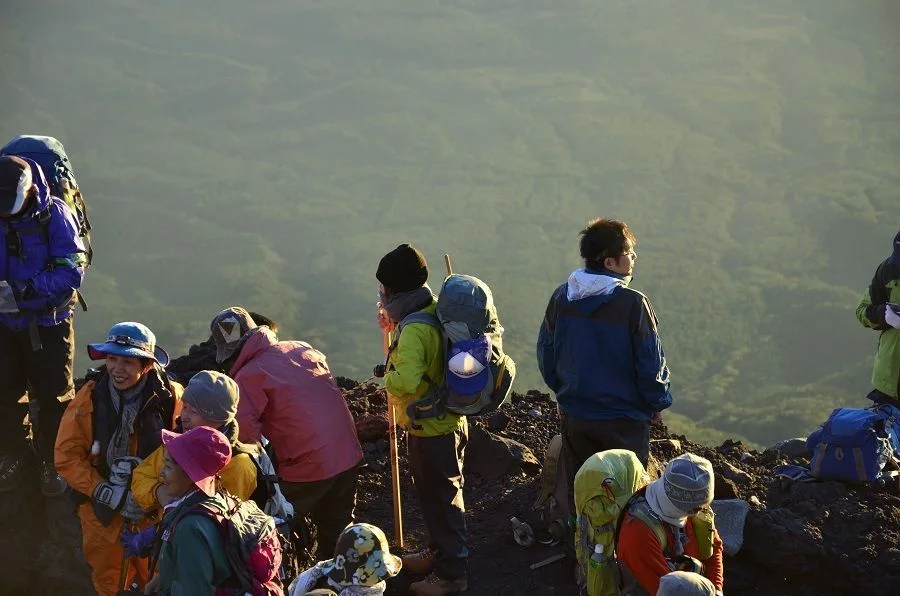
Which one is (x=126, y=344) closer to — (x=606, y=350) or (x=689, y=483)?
(x=606, y=350)

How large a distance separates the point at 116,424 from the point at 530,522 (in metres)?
2.95

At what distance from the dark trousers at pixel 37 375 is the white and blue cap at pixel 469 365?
3.05 m

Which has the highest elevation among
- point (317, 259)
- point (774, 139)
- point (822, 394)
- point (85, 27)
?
point (85, 27)

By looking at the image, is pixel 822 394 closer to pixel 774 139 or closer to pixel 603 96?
pixel 774 139

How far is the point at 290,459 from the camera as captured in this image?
5852mm

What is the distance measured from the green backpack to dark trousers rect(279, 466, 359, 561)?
150 cm

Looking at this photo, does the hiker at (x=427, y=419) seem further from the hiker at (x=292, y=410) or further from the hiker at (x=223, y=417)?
the hiker at (x=223, y=417)

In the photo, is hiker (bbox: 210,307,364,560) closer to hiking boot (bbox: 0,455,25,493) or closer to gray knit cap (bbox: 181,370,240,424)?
gray knit cap (bbox: 181,370,240,424)

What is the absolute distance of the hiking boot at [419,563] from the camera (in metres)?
6.56

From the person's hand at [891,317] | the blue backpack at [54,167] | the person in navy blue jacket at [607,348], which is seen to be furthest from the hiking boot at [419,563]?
the person's hand at [891,317]

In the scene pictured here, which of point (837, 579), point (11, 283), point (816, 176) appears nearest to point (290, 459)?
point (11, 283)

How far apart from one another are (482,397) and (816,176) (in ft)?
240

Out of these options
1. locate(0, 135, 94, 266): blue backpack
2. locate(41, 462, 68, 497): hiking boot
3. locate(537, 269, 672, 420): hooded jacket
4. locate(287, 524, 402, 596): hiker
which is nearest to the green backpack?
locate(537, 269, 672, 420): hooded jacket

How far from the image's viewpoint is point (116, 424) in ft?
18.4
